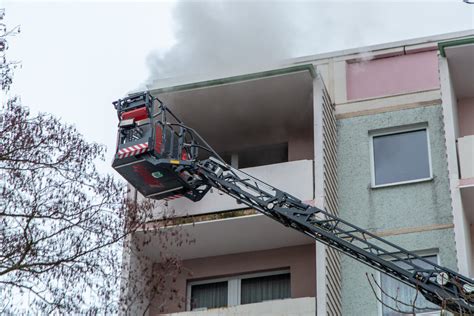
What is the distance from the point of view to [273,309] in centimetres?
2250

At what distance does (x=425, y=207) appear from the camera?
23609mm

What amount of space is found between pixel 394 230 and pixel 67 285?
6.48 m

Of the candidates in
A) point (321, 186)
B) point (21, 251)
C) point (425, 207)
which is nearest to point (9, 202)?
point (21, 251)

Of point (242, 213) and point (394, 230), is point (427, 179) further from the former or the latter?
point (242, 213)

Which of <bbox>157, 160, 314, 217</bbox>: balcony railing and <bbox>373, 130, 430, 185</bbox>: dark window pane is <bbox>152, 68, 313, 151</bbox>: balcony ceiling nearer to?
<bbox>157, 160, 314, 217</bbox>: balcony railing

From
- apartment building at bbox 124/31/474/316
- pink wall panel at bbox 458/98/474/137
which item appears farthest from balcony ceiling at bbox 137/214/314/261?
pink wall panel at bbox 458/98/474/137

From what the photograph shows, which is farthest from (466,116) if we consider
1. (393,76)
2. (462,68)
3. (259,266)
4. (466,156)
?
(259,266)

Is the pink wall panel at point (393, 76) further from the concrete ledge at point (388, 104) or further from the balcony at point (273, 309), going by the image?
the balcony at point (273, 309)

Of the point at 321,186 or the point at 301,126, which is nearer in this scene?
the point at 321,186

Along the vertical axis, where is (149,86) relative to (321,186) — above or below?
above

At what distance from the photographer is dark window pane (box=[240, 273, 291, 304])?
2434 cm

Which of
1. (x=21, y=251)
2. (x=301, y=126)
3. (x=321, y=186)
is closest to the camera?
(x=21, y=251)

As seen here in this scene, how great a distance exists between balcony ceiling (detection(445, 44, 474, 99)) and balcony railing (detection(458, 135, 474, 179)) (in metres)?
1.75

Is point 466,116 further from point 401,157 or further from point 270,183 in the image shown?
point 270,183
